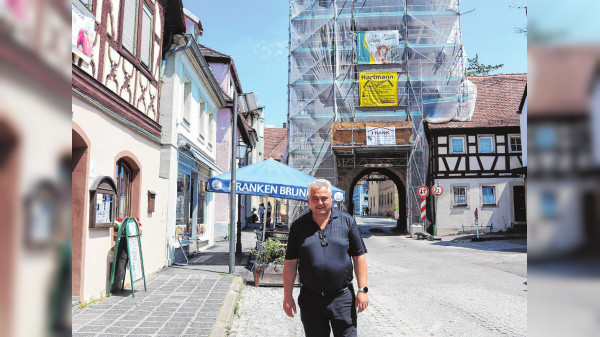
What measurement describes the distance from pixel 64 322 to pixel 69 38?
35 centimetres

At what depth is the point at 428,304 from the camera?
23.4ft

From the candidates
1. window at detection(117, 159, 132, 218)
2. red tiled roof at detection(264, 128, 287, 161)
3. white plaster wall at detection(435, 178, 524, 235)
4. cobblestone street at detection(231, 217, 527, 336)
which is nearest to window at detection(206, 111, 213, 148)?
cobblestone street at detection(231, 217, 527, 336)

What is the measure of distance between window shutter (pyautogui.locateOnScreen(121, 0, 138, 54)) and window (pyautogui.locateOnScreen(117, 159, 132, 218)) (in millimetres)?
2032

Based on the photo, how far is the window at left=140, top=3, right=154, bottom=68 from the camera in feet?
28.9

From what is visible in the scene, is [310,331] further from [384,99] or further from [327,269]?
[384,99]

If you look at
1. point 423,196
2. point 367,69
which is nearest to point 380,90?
point 367,69

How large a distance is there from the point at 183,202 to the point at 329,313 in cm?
1051

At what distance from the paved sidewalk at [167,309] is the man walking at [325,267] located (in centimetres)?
190

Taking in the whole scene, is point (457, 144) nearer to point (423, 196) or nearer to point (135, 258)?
point (423, 196)

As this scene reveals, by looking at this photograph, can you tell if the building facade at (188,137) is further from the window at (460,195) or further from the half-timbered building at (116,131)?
the window at (460,195)

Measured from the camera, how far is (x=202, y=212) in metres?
15.9

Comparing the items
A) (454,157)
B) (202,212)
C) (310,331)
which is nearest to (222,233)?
(202,212)

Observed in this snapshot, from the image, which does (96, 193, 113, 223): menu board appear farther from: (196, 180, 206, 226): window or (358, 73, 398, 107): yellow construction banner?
(358, 73, 398, 107): yellow construction banner

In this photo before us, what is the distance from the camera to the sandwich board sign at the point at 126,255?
22.7 ft
